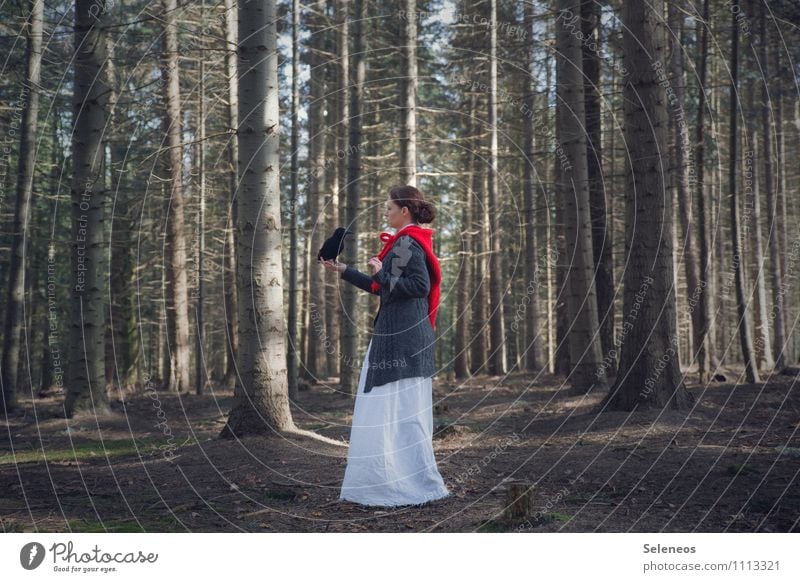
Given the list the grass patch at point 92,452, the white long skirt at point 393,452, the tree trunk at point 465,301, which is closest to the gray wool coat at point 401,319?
the white long skirt at point 393,452

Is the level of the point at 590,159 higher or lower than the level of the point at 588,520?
higher

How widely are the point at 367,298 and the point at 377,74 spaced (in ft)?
36.8

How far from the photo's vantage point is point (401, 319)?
266 inches

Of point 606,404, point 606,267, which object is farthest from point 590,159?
point 606,404

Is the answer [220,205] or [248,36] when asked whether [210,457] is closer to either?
[248,36]

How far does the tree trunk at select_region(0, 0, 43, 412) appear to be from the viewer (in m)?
12.9

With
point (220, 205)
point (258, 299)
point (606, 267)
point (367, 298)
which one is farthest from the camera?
point (367, 298)

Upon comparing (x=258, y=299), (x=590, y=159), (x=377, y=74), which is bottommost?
(x=258, y=299)

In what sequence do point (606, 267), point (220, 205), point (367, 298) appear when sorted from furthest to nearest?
point (367, 298) < point (220, 205) < point (606, 267)

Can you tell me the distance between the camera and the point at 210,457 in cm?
845

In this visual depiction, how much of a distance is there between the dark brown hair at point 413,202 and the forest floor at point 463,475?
8.18 feet

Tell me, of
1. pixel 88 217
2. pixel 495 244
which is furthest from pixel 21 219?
pixel 495 244

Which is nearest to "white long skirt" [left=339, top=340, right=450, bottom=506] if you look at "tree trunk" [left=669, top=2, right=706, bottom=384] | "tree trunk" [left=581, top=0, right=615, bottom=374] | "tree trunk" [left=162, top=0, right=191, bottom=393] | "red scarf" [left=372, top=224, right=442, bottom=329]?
"red scarf" [left=372, top=224, right=442, bottom=329]

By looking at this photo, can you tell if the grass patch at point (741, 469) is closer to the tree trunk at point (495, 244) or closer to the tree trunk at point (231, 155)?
the tree trunk at point (231, 155)
